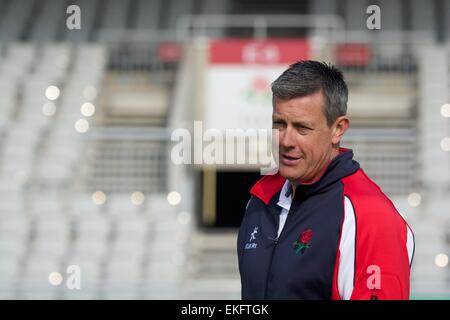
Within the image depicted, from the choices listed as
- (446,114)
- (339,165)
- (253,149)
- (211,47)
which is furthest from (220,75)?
(339,165)

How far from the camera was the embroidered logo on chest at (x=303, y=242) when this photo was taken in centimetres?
198

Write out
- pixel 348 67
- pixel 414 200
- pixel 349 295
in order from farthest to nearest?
pixel 348 67, pixel 414 200, pixel 349 295

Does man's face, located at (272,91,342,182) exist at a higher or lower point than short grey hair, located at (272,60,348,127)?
lower

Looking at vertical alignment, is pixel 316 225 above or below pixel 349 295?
above

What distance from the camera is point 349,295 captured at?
1.89 metres

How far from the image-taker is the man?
1.88m

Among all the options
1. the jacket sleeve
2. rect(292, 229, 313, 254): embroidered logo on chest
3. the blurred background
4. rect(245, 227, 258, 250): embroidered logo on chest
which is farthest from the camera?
the blurred background

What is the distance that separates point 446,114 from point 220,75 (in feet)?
8.13

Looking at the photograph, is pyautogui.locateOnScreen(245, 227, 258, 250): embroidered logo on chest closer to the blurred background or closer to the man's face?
the man's face

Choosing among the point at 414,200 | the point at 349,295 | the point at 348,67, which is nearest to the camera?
the point at 349,295

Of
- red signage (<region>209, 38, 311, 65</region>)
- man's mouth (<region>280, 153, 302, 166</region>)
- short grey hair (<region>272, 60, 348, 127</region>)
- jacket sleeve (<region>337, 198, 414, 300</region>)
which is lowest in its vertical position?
jacket sleeve (<region>337, 198, 414, 300</region>)

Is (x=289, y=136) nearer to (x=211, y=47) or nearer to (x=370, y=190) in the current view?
(x=370, y=190)

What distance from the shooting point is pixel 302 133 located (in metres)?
2.00

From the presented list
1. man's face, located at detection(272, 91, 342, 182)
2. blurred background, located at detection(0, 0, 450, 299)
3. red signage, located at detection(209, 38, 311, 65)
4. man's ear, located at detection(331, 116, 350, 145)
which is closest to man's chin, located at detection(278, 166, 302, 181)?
man's face, located at detection(272, 91, 342, 182)
